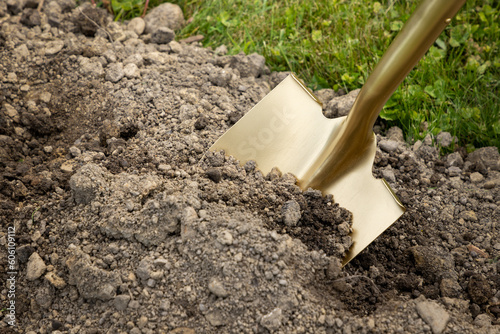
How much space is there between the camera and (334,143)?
198 centimetres

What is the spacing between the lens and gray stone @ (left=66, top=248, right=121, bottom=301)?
165 centimetres

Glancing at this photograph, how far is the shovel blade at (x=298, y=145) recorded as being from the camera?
1.90 meters

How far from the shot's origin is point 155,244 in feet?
5.77

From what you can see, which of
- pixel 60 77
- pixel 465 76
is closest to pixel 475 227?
pixel 465 76

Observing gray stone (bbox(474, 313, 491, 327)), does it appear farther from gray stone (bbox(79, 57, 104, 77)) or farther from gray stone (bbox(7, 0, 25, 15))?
gray stone (bbox(7, 0, 25, 15))

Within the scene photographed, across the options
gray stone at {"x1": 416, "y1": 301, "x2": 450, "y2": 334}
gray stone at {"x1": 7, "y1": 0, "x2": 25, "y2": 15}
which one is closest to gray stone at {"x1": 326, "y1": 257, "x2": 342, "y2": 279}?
gray stone at {"x1": 416, "y1": 301, "x2": 450, "y2": 334}

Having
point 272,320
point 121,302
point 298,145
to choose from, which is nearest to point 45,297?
point 121,302

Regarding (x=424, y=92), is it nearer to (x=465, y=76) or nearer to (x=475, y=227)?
(x=465, y=76)

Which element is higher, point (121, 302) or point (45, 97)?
point (121, 302)

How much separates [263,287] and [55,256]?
81 cm

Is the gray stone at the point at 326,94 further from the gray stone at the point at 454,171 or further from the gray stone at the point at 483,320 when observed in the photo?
the gray stone at the point at 483,320

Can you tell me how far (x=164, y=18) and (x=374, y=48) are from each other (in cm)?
124

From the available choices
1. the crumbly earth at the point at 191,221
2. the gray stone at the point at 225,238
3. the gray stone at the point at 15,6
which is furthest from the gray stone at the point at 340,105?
the gray stone at the point at 15,6
